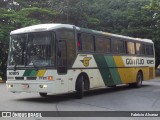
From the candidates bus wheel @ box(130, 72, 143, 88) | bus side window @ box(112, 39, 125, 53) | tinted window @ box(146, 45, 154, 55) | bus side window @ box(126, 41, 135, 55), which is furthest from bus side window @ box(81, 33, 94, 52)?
tinted window @ box(146, 45, 154, 55)

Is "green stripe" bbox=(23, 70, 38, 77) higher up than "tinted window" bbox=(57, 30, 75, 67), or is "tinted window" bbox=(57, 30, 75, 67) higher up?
"tinted window" bbox=(57, 30, 75, 67)

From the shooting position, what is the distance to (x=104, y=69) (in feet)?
57.5

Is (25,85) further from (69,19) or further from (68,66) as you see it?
(69,19)

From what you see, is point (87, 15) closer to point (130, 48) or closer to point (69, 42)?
point (130, 48)

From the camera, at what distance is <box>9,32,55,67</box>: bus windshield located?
13539 millimetres

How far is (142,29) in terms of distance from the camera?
38.9m

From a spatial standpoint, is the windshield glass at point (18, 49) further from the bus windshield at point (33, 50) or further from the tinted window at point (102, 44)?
the tinted window at point (102, 44)

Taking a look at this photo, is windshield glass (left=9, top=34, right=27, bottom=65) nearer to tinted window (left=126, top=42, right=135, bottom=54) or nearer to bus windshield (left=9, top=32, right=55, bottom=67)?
bus windshield (left=9, top=32, right=55, bottom=67)

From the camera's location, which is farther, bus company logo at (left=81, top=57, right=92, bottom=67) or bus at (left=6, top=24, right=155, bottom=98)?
bus company logo at (left=81, top=57, right=92, bottom=67)

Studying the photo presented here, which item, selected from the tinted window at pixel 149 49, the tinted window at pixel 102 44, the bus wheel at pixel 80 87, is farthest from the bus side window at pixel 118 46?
the tinted window at pixel 149 49

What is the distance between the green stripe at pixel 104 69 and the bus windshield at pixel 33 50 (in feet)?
11.6

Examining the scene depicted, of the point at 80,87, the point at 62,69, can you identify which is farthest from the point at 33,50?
the point at 80,87

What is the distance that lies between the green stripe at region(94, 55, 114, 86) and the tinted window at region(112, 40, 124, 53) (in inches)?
59.7

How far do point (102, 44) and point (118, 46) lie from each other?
207 centimetres
